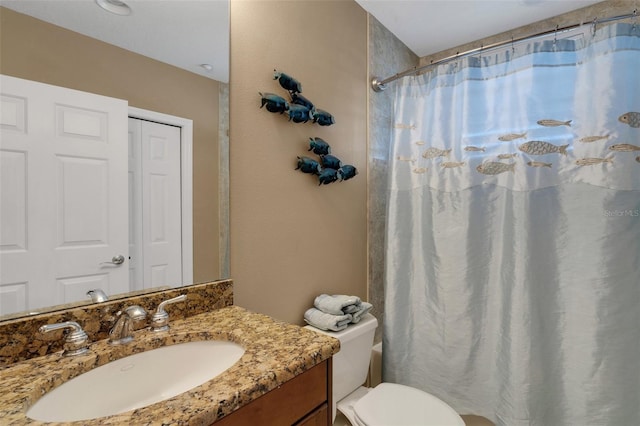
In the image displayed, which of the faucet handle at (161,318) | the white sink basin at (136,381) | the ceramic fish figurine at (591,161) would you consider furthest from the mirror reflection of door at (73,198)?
the ceramic fish figurine at (591,161)

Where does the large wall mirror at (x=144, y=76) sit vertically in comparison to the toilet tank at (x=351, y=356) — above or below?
above

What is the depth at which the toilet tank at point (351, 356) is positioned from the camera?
1.44 metres

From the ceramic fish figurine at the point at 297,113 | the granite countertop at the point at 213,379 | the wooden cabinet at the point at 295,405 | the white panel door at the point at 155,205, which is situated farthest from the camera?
the ceramic fish figurine at the point at 297,113

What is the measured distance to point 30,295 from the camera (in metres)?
0.81

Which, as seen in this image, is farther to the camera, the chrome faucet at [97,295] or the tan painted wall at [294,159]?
the tan painted wall at [294,159]

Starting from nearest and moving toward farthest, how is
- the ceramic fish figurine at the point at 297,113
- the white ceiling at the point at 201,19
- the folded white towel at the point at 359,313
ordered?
the white ceiling at the point at 201,19, the ceramic fish figurine at the point at 297,113, the folded white towel at the point at 359,313

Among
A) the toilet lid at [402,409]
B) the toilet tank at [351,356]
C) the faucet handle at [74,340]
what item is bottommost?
the toilet lid at [402,409]

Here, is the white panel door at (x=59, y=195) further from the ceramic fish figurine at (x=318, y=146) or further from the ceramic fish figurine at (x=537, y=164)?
the ceramic fish figurine at (x=537, y=164)

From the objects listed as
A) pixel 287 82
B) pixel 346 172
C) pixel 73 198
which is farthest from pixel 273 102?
pixel 73 198

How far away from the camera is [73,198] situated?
86 cm

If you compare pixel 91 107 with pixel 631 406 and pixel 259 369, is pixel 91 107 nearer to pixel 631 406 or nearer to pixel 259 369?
pixel 259 369

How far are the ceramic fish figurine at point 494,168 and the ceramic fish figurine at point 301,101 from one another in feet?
3.05

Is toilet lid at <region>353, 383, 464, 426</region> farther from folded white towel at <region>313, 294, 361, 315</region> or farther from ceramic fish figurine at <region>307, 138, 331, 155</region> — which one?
ceramic fish figurine at <region>307, 138, 331, 155</region>

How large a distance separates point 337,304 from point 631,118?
1.48 m
